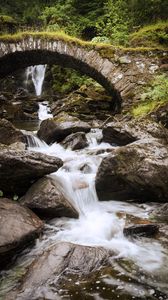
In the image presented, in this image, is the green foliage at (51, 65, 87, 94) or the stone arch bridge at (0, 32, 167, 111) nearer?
the stone arch bridge at (0, 32, 167, 111)

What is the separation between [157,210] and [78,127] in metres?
4.25

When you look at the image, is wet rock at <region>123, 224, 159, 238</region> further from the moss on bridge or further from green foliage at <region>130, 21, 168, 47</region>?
green foliage at <region>130, 21, 168, 47</region>

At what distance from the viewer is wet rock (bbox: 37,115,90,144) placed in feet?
29.8

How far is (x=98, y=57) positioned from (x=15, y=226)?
25.2 ft

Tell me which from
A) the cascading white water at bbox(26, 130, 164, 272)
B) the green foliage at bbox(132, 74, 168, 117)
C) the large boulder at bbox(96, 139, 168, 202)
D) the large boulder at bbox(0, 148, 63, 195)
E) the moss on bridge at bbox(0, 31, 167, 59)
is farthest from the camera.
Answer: the moss on bridge at bbox(0, 31, 167, 59)

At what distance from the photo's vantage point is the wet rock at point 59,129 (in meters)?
9.09

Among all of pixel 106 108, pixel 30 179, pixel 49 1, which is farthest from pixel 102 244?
pixel 49 1

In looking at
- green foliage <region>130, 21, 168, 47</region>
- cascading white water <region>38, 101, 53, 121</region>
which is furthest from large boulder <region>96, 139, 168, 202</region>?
cascading white water <region>38, 101, 53, 121</region>

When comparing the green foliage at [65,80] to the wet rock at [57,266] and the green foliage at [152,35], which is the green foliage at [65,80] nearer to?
the green foliage at [152,35]

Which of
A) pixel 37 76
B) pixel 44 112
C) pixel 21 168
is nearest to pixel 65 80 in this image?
pixel 37 76

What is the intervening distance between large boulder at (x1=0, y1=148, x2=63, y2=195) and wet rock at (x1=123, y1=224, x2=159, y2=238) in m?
1.69

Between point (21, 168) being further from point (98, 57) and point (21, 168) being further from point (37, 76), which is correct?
point (37, 76)

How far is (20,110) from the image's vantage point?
13.6 m

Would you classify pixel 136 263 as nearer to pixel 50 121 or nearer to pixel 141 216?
pixel 141 216
